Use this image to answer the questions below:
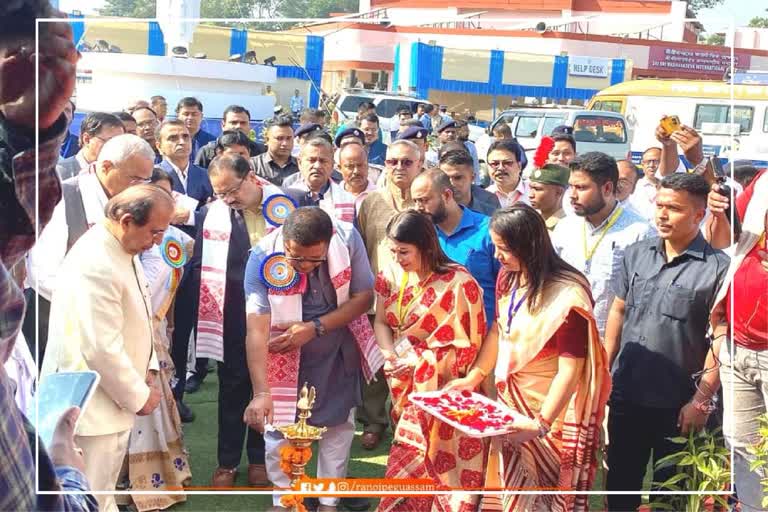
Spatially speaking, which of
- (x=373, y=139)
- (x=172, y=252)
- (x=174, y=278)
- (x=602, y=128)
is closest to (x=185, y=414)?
(x=174, y=278)

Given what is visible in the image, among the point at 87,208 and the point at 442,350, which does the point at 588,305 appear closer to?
the point at 442,350

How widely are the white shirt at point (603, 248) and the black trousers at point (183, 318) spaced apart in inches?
82.5

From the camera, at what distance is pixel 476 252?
13.2ft

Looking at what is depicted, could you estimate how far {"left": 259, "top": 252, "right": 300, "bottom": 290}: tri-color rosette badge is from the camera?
3598 mm

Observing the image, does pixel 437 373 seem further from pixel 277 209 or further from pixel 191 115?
pixel 191 115

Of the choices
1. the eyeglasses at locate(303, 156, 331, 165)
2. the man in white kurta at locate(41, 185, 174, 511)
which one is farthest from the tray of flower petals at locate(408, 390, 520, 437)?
the eyeglasses at locate(303, 156, 331, 165)

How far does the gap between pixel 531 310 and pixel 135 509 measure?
195 cm

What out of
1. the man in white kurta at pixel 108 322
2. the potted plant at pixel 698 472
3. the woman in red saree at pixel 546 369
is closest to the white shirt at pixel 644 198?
the potted plant at pixel 698 472

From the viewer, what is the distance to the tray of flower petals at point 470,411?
306 centimetres

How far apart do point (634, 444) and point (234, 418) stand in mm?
1805

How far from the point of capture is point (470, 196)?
4809 mm

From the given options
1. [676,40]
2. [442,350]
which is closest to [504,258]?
[442,350]

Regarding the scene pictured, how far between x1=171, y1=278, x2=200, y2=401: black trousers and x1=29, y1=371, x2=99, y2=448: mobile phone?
3.26 m

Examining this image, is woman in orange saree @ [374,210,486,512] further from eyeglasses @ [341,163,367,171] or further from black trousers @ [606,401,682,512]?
eyeglasses @ [341,163,367,171]
